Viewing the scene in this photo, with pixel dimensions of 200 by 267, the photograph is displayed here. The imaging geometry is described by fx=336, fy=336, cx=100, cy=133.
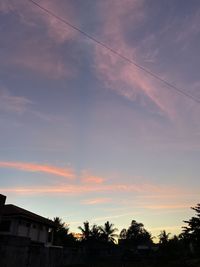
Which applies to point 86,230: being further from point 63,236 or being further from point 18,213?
point 18,213

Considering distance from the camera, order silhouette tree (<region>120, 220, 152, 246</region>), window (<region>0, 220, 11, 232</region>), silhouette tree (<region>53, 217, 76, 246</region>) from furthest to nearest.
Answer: silhouette tree (<region>120, 220, 152, 246</region>)
silhouette tree (<region>53, 217, 76, 246</region>)
window (<region>0, 220, 11, 232</region>)

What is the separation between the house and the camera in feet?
124

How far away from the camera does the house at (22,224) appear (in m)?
37.9

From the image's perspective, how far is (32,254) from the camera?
2780cm

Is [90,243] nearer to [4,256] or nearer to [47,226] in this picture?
[47,226]

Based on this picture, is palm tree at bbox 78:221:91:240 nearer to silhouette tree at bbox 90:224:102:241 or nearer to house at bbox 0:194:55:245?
silhouette tree at bbox 90:224:102:241

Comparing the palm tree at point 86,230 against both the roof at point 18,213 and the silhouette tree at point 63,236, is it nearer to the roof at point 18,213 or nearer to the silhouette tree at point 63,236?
the silhouette tree at point 63,236

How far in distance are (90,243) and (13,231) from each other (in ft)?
95.8

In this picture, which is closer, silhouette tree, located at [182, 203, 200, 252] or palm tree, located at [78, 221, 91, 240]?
silhouette tree, located at [182, 203, 200, 252]

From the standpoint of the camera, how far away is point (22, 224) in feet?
127

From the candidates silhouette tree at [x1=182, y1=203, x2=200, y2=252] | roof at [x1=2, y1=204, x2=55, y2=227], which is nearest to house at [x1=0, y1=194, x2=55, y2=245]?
roof at [x1=2, y1=204, x2=55, y2=227]

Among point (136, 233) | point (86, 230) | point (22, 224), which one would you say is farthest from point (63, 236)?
point (136, 233)

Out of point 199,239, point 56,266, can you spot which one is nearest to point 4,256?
point 56,266

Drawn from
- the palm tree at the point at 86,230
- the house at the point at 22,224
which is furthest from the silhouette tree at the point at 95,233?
the house at the point at 22,224
